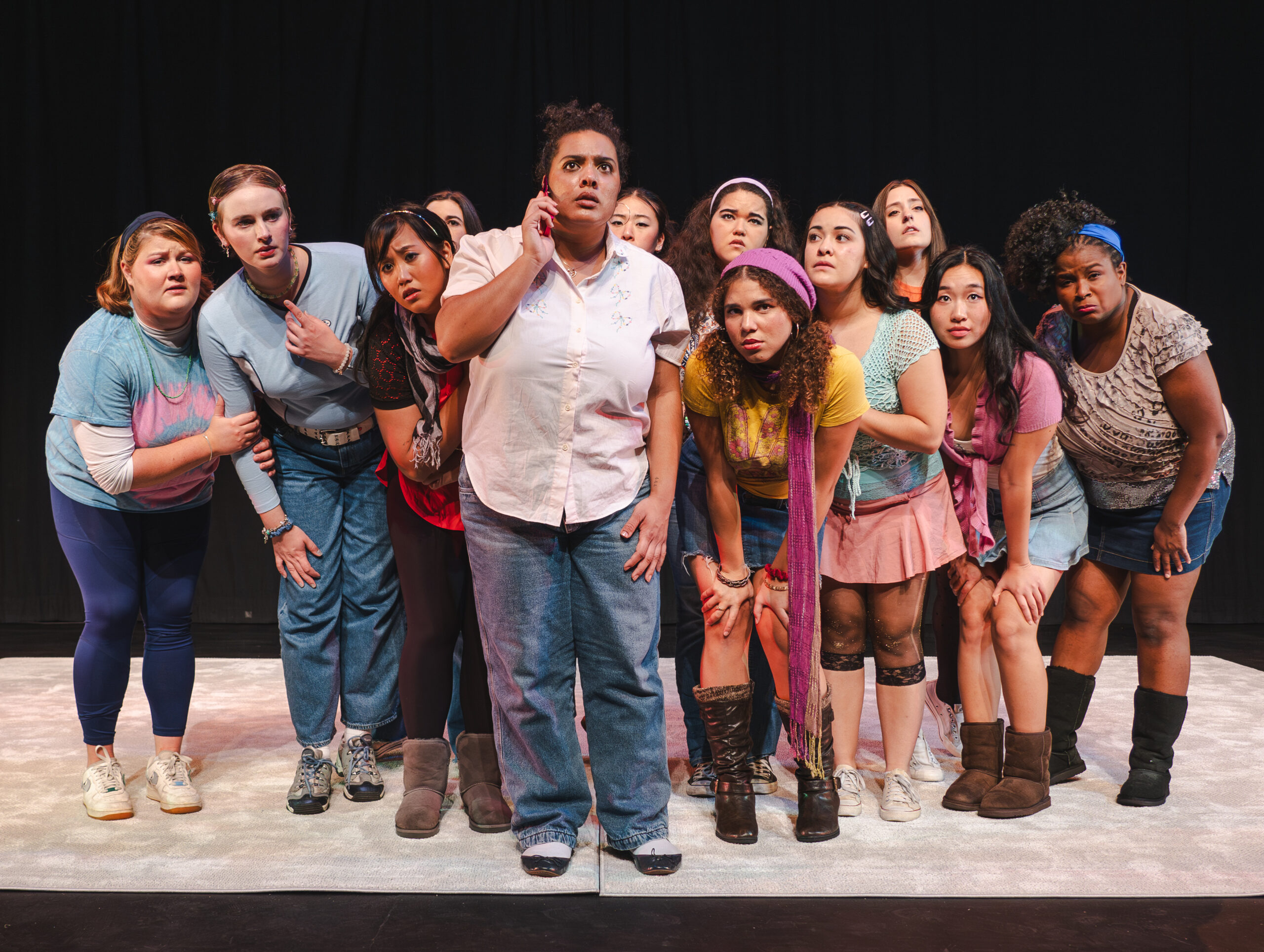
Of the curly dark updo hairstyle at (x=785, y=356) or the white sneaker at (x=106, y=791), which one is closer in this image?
the curly dark updo hairstyle at (x=785, y=356)

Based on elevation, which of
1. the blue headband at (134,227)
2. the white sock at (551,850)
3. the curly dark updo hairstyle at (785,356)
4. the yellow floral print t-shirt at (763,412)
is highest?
the blue headband at (134,227)

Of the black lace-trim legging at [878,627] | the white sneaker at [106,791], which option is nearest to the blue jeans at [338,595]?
the white sneaker at [106,791]

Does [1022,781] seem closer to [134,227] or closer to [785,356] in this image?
[785,356]

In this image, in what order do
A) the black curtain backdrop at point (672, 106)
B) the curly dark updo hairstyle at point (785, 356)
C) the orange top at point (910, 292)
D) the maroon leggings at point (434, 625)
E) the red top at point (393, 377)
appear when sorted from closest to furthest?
the curly dark updo hairstyle at point (785, 356) → the red top at point (393, 377) → the maroon leggings at point (434, 625) → the orange top at point (910, 292) → the black curtain backdrop at point (672, 106)

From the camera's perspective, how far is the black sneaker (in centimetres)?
251

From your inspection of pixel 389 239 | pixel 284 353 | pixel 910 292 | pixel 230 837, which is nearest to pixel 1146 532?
pixel 910 292

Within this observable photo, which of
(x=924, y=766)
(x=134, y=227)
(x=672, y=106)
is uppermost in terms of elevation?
(x=672, y=106)

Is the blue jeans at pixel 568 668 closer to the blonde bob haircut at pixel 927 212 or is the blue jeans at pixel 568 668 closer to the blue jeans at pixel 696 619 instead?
the blue jeans at pixel 696 619

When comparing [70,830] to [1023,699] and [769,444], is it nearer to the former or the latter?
[769,444]

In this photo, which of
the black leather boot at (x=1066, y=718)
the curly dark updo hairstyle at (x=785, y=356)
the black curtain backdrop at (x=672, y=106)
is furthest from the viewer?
the black curtain backdrop at (x=672, y=106)

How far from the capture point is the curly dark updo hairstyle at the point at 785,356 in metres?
2.07

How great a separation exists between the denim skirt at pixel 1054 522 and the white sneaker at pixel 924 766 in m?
0.57

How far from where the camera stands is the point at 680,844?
7.19ft

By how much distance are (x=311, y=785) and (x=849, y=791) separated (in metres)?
1.33
